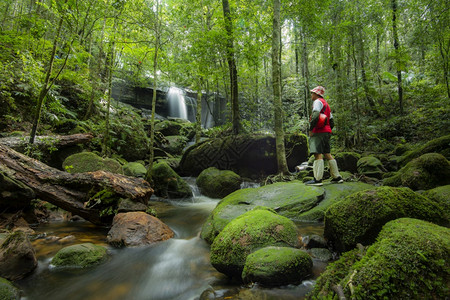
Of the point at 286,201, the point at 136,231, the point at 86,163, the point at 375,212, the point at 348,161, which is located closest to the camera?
the point at 375,212

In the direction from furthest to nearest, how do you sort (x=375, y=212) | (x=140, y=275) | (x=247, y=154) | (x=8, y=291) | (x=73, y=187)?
A: 1. (x=247, y=154)
2. (x=73, y=187)
3. (x=140, y=275)
4. (x=375, y=212)
5. (x=8, y=291)

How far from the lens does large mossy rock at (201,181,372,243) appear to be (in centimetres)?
503

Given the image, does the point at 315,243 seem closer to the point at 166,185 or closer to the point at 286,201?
the point at 286,201

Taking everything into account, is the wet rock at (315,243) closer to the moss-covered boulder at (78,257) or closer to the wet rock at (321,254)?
the wet rock at (321,254)

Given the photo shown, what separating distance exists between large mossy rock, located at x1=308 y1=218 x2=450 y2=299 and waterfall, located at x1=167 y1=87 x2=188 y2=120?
971 inches

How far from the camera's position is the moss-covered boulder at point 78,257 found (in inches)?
144

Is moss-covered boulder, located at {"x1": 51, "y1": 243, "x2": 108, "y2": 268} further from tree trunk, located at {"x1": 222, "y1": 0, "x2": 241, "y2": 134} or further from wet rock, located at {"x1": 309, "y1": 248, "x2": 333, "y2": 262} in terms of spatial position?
tree trunk, located at {"x1": 222, "y1": 0, "x2": 241, "y2": 134}

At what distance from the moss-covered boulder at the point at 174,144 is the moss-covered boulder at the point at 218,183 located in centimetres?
703

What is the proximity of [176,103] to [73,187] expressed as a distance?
70.4ft

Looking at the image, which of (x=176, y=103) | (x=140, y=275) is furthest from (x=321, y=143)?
(x=176, y=103)

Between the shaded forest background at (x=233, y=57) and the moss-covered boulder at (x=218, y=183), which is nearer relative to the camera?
the shaded forest background at (x=233, y=57)

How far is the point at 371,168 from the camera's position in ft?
30.5

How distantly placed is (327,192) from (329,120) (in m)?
2.19

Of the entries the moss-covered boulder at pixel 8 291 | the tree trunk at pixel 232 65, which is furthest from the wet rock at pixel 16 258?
the tree trunk at pixel 232 65
